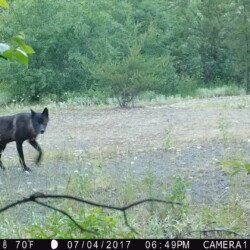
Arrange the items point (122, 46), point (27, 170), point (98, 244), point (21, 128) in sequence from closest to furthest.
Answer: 1. point (98, 244)
2. point (27, 170)
3. point (21, 128)
4. point (122, 46)

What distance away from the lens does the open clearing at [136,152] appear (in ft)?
26.3

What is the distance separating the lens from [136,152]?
1093cm

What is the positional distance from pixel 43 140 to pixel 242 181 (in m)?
6.17

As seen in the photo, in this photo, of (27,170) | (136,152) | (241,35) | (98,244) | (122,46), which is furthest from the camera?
(241,35)

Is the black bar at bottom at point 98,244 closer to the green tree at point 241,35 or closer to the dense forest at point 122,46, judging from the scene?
the dense forest at point 122,46

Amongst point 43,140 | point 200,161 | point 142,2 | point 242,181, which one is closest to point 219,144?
point 200,161

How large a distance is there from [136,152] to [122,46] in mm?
20245

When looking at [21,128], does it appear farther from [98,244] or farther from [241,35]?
[241,35]

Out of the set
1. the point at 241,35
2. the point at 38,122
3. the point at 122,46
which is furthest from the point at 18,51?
the point at 241,35

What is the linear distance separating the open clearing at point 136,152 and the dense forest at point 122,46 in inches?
161

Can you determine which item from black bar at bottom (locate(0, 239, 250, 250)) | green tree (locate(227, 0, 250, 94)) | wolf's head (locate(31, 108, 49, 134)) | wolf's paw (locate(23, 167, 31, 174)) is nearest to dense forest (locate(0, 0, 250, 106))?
green tree (locate(227, 0, 250, 94))

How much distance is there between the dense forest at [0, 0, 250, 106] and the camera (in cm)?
2173

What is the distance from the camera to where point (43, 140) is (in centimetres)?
1315

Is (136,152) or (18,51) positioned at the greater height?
(18,51)
